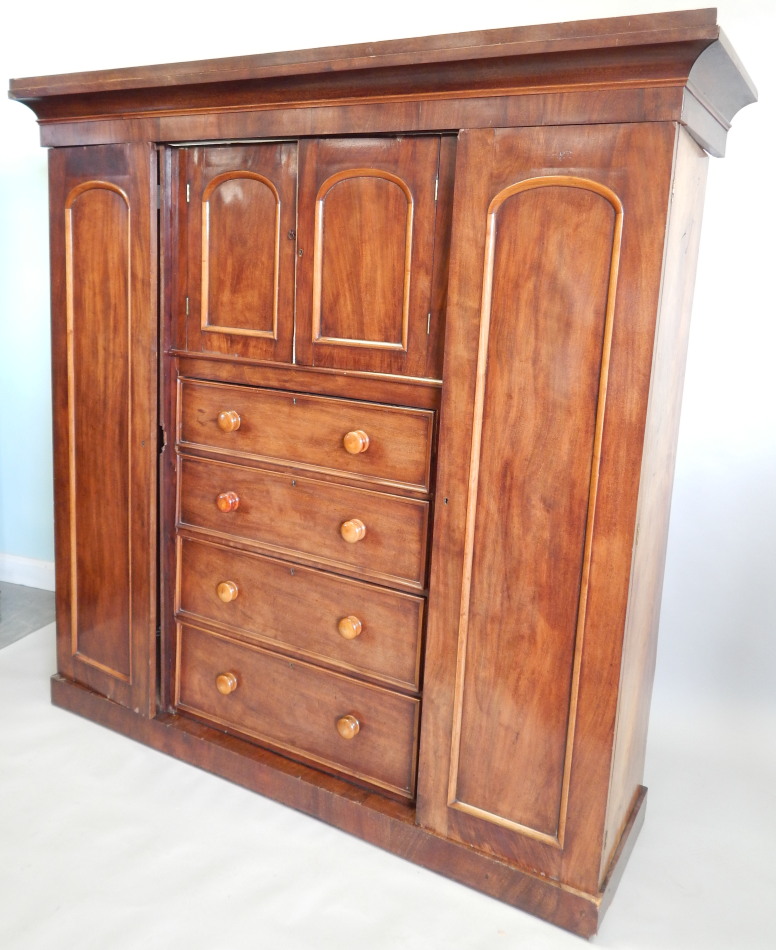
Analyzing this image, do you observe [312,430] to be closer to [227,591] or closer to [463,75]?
[227,591]

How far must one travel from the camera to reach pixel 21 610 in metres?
3.32

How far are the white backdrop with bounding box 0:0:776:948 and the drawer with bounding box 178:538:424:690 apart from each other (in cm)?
103

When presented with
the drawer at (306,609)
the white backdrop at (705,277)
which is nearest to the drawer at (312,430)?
the drawer at (306,609)

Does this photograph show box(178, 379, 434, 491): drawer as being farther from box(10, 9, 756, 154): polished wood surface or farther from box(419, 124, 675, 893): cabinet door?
box(10, 9, 756, 154): polished wood surface

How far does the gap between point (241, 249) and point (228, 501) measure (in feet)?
2.05

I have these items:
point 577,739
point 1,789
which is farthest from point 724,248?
→ point 1,789

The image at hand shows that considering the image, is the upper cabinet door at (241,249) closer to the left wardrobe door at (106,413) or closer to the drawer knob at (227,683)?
the left wardrobe door at (106,413)

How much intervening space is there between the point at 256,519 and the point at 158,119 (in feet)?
3.30

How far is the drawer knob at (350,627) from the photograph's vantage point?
204 centimetres

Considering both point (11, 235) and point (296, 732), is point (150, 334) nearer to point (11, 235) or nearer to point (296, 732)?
point (296, 732)

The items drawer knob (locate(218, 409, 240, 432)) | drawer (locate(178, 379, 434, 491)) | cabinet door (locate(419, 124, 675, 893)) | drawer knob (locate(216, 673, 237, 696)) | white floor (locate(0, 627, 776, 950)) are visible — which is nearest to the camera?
cabinet door (locate(419, 124, 675, 893))

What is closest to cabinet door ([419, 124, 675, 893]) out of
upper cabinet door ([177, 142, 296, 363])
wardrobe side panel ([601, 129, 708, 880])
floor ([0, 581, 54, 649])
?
wardrobe side panel ([601, 129, 708, 880])

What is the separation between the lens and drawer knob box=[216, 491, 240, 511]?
7.16 feet

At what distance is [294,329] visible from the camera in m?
2.02
